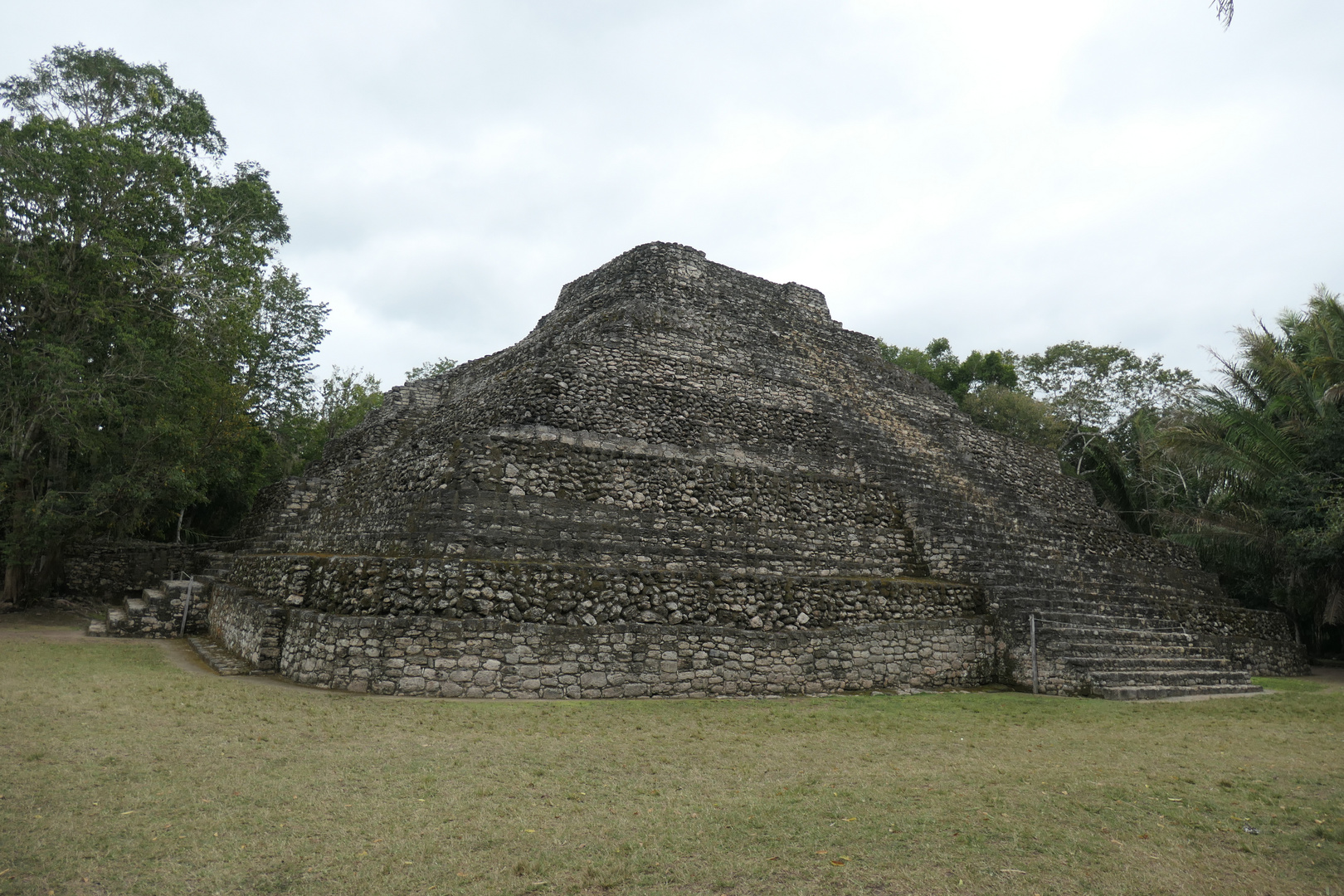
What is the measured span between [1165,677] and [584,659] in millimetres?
8792

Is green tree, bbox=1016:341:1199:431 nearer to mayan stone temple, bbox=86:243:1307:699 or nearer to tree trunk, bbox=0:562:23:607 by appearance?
mayan stone temple, bbox=86:243:1307:699

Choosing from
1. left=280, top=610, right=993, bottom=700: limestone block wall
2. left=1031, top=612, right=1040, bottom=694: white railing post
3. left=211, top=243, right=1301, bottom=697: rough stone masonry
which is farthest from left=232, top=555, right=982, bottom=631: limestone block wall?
left=1031, top=612, right=1040, bottom=694: white railing post

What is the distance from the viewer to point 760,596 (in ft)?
33.9

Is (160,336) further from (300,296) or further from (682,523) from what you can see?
(682,523)

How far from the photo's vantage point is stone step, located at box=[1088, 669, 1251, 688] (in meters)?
10.7

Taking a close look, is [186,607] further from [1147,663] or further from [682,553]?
[1147,663]

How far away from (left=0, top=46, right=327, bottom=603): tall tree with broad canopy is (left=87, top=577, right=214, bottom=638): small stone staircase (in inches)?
116

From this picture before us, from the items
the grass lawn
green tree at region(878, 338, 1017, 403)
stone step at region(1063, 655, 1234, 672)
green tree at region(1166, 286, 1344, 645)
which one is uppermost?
green tree at region(878, 338, 1017, 403)

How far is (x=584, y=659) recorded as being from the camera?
9.05 m

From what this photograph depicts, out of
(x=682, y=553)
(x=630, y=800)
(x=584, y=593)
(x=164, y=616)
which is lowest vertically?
(x=164, y=616)

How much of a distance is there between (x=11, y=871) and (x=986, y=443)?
18.5m

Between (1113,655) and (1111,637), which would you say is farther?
(1111,637)

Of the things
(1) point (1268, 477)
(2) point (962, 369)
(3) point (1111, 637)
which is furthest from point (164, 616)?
(2) point (962, 369)

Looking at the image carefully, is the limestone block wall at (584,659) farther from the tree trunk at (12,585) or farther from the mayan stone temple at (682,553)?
the tree trunk at (12,585)
